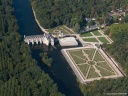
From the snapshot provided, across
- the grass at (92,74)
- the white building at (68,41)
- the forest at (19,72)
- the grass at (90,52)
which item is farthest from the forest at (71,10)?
the grass at (92,74)

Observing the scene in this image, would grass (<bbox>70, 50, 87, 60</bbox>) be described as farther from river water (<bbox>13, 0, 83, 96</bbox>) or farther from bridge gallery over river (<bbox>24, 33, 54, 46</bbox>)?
bridge gallery over river (<bbox>24, 33, 54, 46</bbox>)

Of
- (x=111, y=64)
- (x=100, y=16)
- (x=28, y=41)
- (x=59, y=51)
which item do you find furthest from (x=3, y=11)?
(x=111, y=64)

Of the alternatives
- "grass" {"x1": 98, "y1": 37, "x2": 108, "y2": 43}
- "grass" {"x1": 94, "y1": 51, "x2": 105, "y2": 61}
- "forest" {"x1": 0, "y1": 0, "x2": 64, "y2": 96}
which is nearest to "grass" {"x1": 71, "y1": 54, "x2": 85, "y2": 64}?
"grass" {"x1": 94, "y1": 51, "x2": 105, "y2": 61}

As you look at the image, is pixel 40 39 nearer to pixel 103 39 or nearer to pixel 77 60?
pixel 77 60

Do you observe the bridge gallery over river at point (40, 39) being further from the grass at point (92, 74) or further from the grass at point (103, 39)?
the grass at point (92, 74)

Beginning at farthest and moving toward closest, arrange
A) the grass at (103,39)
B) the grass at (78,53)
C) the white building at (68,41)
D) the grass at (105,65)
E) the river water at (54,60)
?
the grass at (103,39)
the white building at (68,41)
the grass at (78,53)
the grass at (105,65)
the river water at (54,60)

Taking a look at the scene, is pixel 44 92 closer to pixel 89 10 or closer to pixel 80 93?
pixel 80 93

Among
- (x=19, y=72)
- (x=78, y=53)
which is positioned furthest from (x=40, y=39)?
(x=19, y=72)
